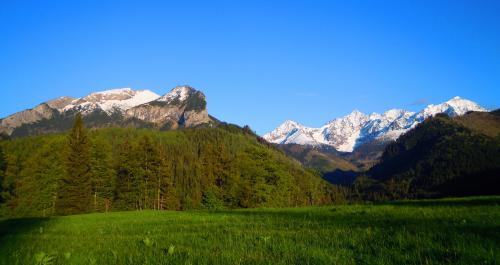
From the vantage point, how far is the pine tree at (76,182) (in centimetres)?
7275

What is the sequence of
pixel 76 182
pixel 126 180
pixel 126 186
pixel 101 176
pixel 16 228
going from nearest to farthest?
pixel 16 228 → pixel 76 182 → pixel 126 186 → pixel 126 180 → pixel 101 176

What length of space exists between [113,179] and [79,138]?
43.9ft

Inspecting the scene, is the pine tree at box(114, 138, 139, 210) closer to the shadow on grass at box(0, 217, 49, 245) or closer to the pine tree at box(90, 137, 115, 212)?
the pine tree at box(90, 137, 115, 212)

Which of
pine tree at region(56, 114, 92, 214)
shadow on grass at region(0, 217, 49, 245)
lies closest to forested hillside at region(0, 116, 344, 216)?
pine tree at region(56, 114, 92, 214)

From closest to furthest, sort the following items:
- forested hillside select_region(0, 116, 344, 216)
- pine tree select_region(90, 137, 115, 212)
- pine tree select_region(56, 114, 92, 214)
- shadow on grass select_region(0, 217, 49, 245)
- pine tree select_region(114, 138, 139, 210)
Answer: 1. shadow on grass select_region(0, 217, 49, 245)
2. pine tree select_region(56, 114, 92, 214)
3. forested hillside select_region(0, 116, 344, 216)
4. pine tree select_region(114, 138, 139, 210)
5. pine tree select_region(90, 137, 115, 212)

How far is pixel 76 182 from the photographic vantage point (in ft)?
242

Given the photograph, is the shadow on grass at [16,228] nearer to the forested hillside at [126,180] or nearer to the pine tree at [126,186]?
the forested hillside at [126,180]

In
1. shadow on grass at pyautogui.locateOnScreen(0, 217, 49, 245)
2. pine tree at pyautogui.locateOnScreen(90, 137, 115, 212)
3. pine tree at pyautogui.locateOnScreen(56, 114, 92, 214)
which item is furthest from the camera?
pine tree at pyautogui.locateOnScreen(90, 137, 115, 212)

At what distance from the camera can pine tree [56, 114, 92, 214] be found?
72.8 metres

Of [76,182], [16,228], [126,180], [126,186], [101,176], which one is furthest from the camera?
[101,176]

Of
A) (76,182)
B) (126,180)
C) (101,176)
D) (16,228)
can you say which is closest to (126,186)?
(126,180)

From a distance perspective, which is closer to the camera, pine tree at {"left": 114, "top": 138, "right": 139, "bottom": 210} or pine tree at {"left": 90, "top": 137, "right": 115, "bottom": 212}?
pine tree at {"left": 114, "top": 138, "right": 139, "bottom": 210}

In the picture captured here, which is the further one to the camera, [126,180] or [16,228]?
[126,180]

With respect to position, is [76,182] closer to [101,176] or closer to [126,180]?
[101,176]
